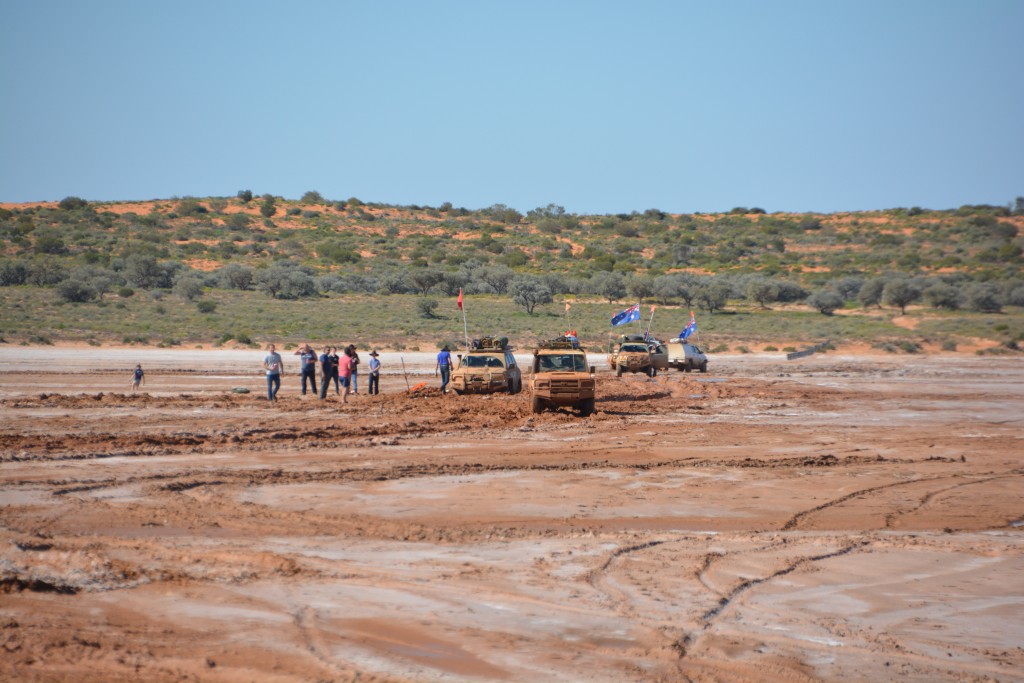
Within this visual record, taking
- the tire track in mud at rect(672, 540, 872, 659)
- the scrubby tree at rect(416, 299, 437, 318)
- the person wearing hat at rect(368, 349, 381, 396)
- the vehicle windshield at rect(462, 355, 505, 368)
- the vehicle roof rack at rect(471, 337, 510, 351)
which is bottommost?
the tire track in mud at rect(672, 540, 872, 659)

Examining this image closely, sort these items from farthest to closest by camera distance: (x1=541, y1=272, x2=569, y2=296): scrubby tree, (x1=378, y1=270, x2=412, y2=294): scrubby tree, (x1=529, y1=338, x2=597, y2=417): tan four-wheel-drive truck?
(x1=378, y1=270, x2=412, y2=294): scrubby tree
(x1=541, y1=272, x2=569, y2=296): scrubby tree
(x1=529, y1=338, x2=597, y2=417): tan four-wheel-drive truck

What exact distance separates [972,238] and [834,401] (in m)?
85.4

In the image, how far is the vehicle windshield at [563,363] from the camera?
23.9 meters

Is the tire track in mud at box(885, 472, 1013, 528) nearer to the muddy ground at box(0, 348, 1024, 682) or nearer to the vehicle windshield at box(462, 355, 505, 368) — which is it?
the muddy ground at box(0, 348, 1024, 682)

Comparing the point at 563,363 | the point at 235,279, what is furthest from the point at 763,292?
the point at 563,363

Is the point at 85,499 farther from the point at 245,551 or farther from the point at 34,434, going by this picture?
the point at 34,434

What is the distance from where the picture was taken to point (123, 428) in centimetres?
2116

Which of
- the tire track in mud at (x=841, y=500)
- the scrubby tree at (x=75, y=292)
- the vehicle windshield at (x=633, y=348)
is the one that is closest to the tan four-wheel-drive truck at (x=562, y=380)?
the tire track in mud at (x=841, y=500)

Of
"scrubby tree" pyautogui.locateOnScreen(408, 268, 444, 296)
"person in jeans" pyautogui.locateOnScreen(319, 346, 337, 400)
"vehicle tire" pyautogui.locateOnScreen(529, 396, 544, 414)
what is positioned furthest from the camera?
"scrubby tree" pyautogui.locateOnScreen(408, 268, 444, 296)

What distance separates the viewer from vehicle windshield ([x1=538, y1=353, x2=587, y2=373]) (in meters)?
23.9

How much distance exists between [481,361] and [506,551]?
17033 millimetres

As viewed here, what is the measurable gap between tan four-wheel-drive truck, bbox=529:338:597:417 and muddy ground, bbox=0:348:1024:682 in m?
0.91

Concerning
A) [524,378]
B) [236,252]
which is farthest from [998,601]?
[236,252]

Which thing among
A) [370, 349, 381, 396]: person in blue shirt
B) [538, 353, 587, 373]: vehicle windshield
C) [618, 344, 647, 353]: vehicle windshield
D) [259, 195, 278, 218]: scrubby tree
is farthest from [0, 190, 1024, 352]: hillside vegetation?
[538, 353, 587, 373]: vehicle windshield
